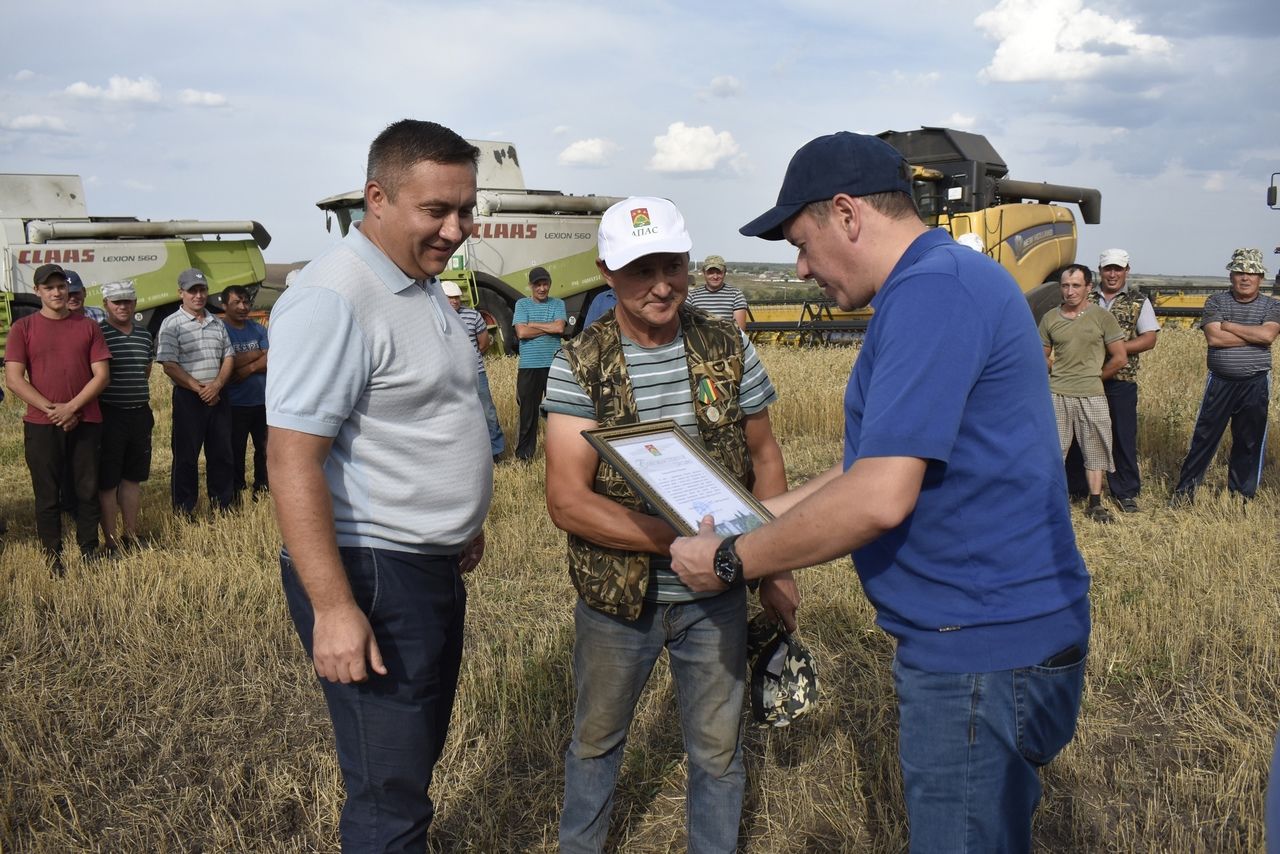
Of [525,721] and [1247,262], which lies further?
[1247,262]

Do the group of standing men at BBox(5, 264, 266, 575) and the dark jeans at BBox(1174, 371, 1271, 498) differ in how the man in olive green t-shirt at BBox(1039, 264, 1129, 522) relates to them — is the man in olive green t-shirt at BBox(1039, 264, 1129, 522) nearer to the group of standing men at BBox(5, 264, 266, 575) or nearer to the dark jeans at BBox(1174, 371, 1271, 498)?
the dark jeans at BBox(1174, 371, 1271, 498)

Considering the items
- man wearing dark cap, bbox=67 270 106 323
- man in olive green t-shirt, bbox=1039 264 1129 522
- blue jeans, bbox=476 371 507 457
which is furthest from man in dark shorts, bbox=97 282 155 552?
man in olive green t-shirt, bbox=1039 264 1129 522

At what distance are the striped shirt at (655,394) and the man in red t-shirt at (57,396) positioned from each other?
16.6 ft

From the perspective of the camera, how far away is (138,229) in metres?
17.7

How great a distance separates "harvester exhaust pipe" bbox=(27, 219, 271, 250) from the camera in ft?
56.0

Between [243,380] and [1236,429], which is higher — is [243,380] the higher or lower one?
the higher one


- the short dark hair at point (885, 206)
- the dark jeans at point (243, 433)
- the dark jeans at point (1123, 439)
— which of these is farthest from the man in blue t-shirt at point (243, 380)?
the short dark hair at point (885, 206)

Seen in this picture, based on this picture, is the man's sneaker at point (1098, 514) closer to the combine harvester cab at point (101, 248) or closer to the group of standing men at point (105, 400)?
the group of standing men at point (105, 400)

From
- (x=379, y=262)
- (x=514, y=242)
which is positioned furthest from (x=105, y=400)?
(x=514, y=242)

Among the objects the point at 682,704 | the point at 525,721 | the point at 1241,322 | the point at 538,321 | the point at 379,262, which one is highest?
the point at 379,262

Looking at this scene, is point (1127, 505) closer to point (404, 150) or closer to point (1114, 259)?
point (1114, 259)

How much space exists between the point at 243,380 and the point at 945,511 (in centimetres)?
751

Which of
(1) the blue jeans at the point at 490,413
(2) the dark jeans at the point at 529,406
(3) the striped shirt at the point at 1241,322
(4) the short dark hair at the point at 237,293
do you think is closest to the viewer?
(1) the blue jeans at the point at 490,413

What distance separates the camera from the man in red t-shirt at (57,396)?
6348mm
